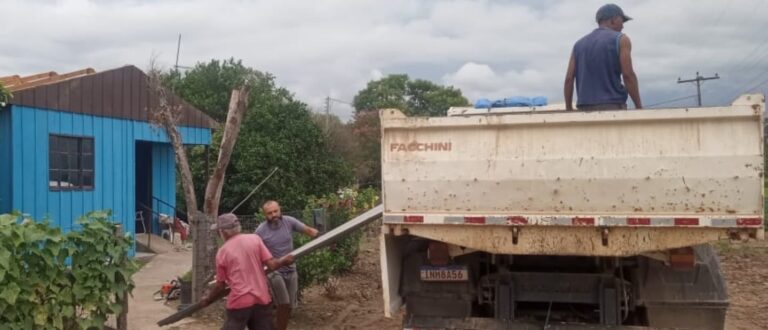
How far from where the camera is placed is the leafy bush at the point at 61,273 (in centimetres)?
544

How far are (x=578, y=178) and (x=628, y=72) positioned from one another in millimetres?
1179

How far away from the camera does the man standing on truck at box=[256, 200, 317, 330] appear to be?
6.96 meters

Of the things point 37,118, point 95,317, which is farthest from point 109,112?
point 95,317

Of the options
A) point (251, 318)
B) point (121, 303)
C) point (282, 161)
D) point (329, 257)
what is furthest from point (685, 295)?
point (282, 161)

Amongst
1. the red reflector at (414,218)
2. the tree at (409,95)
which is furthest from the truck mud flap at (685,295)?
the tree at (409,95)

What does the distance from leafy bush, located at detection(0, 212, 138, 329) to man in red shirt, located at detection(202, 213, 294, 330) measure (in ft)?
3.88

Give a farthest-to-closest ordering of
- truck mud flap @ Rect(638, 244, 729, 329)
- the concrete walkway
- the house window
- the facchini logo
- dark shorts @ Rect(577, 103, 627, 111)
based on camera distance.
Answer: the house window → the concrete walkway → dark shorts @ Rect(577, 103, 627, 111) → truck mud flap @ Rect(638, 244, 729, 329) → the facchini logo

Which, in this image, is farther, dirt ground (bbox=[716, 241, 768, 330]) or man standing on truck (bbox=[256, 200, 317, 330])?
dirt ground (bbox=[716, 241, 768, 330])

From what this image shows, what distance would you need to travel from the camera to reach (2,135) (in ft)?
36.1

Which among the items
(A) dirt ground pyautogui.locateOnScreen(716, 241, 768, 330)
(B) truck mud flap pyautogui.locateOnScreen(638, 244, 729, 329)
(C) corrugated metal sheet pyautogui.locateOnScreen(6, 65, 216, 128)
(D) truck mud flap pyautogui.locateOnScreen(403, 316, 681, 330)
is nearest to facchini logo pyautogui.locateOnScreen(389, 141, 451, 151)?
(D) truck mud flap pyautogui.locateOnScreen(403, 316, 681, 330)

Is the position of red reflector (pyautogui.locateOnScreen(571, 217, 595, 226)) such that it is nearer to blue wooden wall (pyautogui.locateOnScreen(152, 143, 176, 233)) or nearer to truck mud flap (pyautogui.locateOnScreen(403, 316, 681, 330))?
truck mud flap (pyautogui.locateOnScreen(403, 316, 681, 330))

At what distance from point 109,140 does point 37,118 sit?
191 centimetres

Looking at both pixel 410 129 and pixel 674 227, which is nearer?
pixel 674 227

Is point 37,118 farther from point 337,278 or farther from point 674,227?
point 674,227
